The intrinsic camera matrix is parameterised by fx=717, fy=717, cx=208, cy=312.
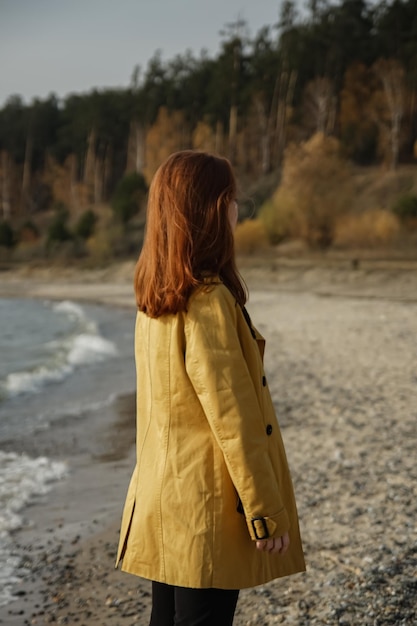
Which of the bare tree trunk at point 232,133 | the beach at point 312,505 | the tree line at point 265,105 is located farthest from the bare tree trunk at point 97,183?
the beach at point 312,505

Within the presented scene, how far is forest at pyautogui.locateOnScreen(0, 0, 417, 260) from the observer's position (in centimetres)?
3274

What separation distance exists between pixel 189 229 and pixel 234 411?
0.56m

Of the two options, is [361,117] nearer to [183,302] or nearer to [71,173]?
[71,173]

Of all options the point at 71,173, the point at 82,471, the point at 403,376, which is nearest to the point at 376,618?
the point at 82,471

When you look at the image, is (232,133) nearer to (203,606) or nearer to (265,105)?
(265,105)

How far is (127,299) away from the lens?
31375mm

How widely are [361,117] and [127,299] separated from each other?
22.6m

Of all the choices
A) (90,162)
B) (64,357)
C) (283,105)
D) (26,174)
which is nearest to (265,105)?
(283,105)

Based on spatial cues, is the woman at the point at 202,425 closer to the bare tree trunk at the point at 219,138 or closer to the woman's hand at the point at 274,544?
the woman's hand at the point at 274,544

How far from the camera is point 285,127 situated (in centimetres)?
4697

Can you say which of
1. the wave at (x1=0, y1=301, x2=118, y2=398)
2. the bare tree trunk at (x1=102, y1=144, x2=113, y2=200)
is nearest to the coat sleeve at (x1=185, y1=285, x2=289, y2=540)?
the wave at (x1=0, y1=301, x2=118, y2=398)

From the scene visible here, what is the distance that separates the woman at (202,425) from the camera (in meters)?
2.05

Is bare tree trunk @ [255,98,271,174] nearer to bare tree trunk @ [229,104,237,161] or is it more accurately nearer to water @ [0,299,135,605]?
bare tree trunk @ [229,104,237,161]

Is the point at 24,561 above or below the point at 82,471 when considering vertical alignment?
above
